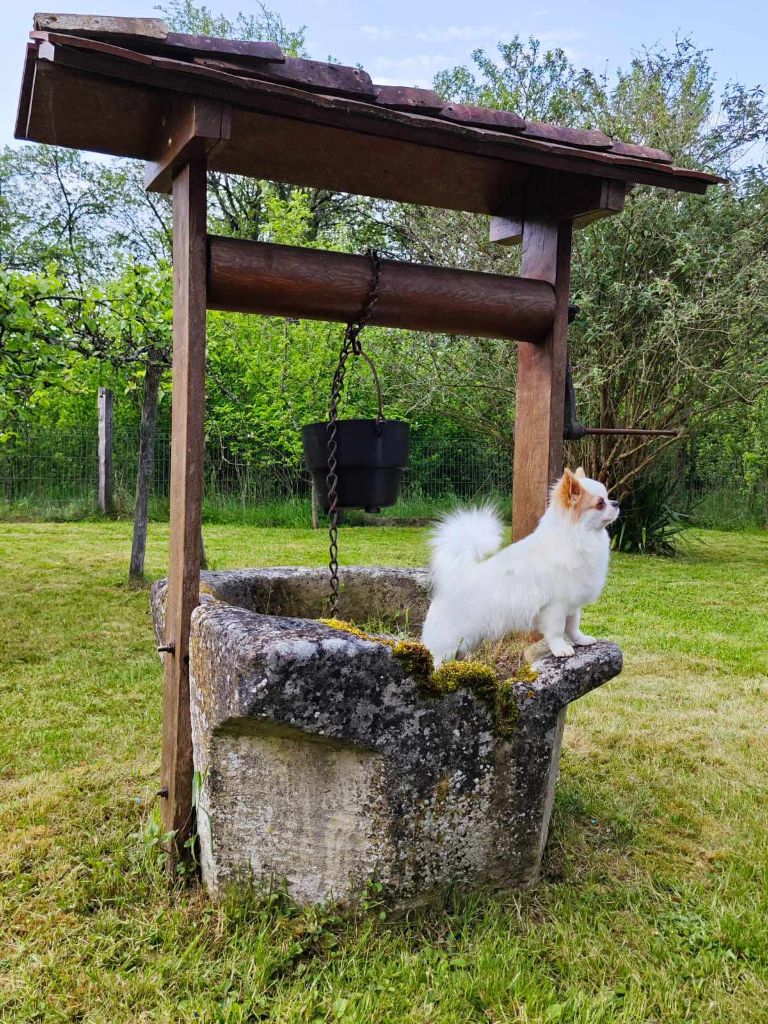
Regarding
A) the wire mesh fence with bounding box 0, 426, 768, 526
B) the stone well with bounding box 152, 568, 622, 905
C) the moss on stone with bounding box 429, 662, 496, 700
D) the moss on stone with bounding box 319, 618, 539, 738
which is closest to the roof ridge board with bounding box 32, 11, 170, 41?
the stone well with bounding box 152, 568, 622, 905

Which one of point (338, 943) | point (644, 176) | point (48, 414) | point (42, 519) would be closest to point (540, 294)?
point (644, 176)

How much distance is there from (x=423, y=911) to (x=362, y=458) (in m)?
1.41

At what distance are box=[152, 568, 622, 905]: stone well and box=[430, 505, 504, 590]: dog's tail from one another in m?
0.47

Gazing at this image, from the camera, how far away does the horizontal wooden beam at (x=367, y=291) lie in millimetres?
2471

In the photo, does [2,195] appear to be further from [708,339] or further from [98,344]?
[708,339]

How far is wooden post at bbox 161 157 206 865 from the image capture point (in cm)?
242

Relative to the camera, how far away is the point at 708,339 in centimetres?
960

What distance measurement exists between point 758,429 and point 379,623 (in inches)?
480

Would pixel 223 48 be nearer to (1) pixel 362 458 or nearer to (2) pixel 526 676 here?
(1) pixel 362 458

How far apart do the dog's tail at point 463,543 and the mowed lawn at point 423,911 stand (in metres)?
1.04

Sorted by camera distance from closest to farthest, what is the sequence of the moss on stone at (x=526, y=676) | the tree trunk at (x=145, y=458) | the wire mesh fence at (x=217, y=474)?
the moss on stone at (x=526, y=676), the tree trunk at (x=145, y=458), the wire mesh fence at (x=217, y=474)

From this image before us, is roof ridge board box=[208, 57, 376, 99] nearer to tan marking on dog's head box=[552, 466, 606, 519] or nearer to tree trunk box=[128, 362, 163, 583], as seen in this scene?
tan marking on dog's head box=[552, 466, 606, 519]

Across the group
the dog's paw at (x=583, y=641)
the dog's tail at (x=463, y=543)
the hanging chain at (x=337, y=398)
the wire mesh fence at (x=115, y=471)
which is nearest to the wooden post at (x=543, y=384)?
the dog's tail at (x=463, y=543)

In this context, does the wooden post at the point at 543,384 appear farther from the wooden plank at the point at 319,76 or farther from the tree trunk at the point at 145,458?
the tree trunk at the point at 145,458
